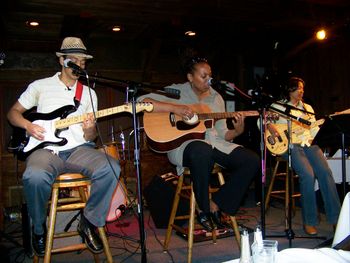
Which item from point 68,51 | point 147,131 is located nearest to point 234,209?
point 147,131

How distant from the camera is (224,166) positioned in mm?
3070

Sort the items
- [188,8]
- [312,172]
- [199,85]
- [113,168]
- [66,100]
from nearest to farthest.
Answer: [113,168] → [66,100] → [199,85] → [312,172] → [188,8]

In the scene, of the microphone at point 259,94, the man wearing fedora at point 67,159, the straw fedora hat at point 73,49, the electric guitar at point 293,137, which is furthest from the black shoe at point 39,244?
the electric guitar at point 293,137

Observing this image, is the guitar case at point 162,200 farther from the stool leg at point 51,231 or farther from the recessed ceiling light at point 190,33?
the recessed ceiling light at point 190,33

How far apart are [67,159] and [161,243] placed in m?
1.35

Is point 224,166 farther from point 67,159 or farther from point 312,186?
point 67,159

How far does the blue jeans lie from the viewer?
11.7 ft

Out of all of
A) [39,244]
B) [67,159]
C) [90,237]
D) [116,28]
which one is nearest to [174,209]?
[90,237]

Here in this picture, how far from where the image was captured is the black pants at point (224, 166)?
9.16 ft

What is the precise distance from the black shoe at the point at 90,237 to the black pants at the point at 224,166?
83 centimetres

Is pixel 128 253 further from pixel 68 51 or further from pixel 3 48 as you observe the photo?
pixel 3 48

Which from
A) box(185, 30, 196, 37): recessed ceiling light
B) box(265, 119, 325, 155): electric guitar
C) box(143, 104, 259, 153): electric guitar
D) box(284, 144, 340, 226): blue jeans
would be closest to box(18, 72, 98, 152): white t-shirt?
box(143, 104, 259, 153): electric guitar

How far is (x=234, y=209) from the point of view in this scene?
9.50 feet

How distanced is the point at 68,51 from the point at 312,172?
2.72 metres
